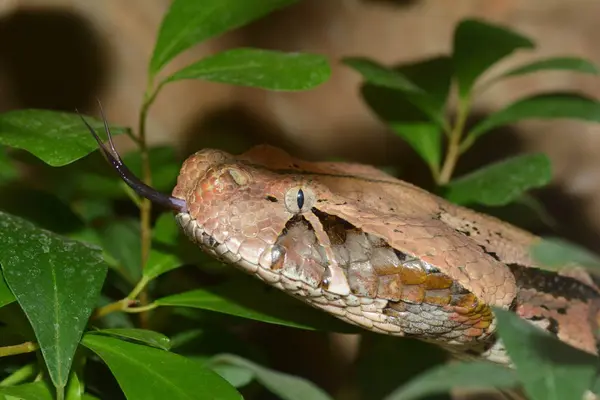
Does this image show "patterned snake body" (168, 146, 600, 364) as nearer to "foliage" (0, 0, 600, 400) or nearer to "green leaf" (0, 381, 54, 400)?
"foliage" (0, 0, 600, 400)

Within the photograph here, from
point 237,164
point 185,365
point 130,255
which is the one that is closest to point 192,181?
point 237,164

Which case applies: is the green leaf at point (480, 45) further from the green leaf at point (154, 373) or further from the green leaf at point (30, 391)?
the green leaf at point (30, 391)

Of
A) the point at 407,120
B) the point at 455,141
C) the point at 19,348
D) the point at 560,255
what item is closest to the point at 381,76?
the point at 407,120

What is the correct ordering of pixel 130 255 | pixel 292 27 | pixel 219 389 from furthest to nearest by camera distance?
pixel 292 27 < pixel 130 255 < pixel 219 389

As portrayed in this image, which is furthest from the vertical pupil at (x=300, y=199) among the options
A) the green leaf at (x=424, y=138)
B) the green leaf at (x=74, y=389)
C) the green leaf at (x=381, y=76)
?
the green leaf at (x=424, y=138)

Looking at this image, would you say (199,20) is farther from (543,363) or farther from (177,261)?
(543,363)

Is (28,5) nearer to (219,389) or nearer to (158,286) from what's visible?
(158,286)

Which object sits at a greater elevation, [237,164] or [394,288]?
[237,164]
